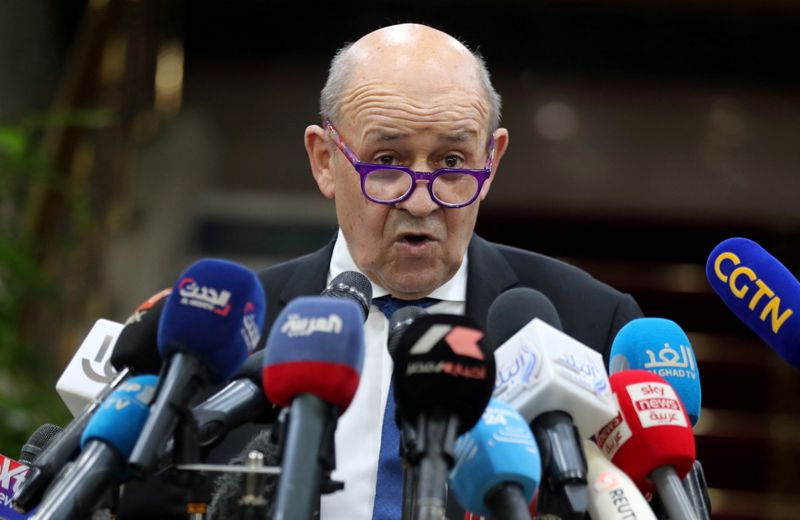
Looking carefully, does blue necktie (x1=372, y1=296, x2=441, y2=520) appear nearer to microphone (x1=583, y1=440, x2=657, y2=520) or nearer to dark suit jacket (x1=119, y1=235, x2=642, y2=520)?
dark suit jacket (x1=119, y1=235, x2=642, y2=520)

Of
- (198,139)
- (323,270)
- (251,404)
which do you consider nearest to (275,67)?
(198,139)

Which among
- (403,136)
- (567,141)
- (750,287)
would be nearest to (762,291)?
(750,287)

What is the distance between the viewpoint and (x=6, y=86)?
5.50 metres

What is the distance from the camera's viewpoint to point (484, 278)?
8.79 feet

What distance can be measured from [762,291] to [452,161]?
75 centimetres

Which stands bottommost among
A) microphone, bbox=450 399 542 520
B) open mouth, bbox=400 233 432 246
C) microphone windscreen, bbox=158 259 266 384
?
microphone, bbox=450 399 542 520

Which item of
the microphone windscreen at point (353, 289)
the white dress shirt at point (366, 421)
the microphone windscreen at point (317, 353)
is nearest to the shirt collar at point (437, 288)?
the white dress shirt at point (366, 421)

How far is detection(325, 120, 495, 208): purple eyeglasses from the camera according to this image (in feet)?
7.89

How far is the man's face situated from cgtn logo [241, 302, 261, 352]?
840 mm

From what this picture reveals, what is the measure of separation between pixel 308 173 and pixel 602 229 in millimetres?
1343

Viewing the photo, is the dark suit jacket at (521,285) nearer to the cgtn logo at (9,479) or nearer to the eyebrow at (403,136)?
the eyebrow at (403,136)

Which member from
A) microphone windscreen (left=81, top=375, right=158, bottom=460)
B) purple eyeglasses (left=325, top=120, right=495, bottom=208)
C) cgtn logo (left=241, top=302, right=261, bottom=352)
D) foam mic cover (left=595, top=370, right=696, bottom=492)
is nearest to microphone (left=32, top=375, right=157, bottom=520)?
microphone windscreen (left=81, top=375, right=158, bottom=460)

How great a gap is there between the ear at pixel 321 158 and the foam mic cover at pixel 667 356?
3.15ft

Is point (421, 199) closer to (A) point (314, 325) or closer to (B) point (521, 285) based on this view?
(B) point (521, 285)
